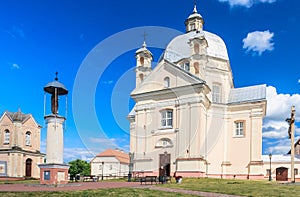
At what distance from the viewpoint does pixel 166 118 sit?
3266 centimetres

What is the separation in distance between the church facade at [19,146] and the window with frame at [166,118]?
67.3 feet

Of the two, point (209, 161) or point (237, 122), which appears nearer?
point (209, 161)

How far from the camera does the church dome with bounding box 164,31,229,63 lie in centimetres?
3747

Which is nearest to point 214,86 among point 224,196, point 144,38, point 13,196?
point 144,38

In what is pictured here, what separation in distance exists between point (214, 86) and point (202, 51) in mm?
5018

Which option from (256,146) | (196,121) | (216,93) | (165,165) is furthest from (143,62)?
(256,146)

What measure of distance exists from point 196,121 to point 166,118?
11.6ft

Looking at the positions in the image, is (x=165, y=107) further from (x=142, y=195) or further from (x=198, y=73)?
(x=142, y=195)

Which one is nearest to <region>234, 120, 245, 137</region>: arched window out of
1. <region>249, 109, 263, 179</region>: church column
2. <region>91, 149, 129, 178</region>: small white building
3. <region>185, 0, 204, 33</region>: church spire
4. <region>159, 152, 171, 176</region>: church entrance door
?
<region>249, 109, 263, 179</region>: church column

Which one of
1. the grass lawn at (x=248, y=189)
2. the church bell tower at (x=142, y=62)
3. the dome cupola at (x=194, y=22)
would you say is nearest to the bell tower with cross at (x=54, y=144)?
the grass lawn at (x=248, y=189)

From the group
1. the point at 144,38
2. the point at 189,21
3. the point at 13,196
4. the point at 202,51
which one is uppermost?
the point at 189,21

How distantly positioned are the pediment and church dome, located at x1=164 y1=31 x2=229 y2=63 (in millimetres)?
3987

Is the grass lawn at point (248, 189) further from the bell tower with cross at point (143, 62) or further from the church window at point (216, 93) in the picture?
the bell tower with cross at point (143, 62)

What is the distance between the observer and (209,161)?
106ft
